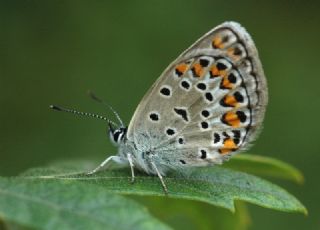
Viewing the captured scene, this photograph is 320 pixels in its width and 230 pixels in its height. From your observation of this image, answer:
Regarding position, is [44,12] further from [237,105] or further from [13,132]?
[237,105]

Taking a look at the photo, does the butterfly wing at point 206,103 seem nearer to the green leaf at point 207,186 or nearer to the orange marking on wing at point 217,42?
the orange marking on wing at point 217,42

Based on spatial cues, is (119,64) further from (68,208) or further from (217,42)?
(68,208)

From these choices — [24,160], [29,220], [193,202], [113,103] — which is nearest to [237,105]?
[193,202]

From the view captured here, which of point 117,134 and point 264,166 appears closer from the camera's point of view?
point 264,166

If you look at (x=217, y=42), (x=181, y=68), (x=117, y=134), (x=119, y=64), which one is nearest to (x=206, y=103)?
(x=181, y=68)

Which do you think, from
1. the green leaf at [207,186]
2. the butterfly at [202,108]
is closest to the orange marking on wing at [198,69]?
the butterfly at [202,108]

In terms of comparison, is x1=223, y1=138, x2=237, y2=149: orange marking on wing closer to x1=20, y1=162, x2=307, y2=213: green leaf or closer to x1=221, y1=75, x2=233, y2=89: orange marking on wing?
x1=20, y1=162, x2=307, y2=213: green leaf
